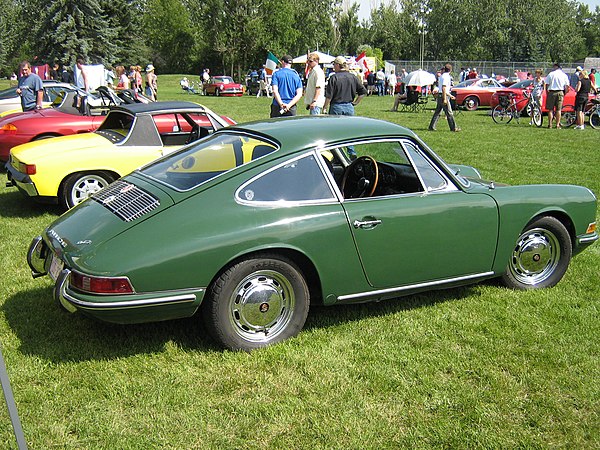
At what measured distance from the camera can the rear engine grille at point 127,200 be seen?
3744mm

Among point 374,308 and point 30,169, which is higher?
point 30,169

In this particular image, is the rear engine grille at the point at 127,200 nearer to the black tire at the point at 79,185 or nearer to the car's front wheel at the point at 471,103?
the black tire at the point at 79,185

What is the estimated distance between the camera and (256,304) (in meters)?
3.76

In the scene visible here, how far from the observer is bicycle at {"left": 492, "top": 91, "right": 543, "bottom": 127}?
18188mm

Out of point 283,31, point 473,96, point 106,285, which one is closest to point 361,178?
point 106,285

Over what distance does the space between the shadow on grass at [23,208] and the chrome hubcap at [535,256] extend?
17.6 feet

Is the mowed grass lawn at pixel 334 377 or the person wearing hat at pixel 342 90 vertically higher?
the person wearing hat at pixel 342 90

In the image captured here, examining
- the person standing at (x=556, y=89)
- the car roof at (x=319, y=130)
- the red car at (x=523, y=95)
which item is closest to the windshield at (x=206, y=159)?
the car roof at (x=319, y=130)

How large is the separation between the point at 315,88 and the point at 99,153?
4428 millimetres

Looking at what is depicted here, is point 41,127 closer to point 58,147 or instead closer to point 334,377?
point 58,147

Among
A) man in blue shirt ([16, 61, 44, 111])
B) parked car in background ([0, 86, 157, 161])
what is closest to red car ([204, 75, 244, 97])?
man in blue shirt ([16, 61, 44, 111])

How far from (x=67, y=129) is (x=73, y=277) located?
248 inches

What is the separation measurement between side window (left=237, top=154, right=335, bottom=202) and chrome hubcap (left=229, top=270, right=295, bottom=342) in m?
0.49

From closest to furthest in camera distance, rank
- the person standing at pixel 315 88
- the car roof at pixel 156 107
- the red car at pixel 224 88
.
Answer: the car roof at pixel 156 107
the person standing at pixel 315 88
the red car at pixel 224 88
